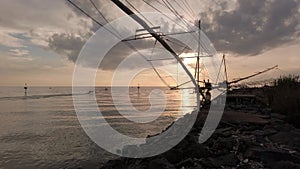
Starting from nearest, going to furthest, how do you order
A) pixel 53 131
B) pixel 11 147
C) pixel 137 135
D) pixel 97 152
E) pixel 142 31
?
pixel 142 31 < pixel 97 152 < pixel 11 147 < pixel 137 135 < pixel 53 131

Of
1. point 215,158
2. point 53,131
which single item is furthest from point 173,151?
point 53,131

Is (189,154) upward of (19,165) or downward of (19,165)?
upward

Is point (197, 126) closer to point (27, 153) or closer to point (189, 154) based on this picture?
point (189, 154)

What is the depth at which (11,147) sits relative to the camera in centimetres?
2103

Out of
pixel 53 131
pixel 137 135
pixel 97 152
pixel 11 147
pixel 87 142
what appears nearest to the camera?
pixel 97 152

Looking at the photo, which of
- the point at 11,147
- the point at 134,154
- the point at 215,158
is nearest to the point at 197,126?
the point at 134,154

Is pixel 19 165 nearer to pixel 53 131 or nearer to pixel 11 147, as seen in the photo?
pixel 11 147

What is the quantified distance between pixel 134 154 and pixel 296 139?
7.31 metres

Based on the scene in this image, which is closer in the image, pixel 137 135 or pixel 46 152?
pixel 46 152

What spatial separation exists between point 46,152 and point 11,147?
3600mm

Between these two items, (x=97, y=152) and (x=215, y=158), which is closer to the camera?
(x=215, y=158)

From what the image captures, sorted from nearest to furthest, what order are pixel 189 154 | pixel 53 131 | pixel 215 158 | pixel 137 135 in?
pixel 215 158, pixel 189 154, pixel 137 135, pixel 53 131

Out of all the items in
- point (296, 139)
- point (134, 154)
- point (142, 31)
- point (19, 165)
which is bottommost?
point (19, 165)

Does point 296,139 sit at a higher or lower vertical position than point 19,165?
higher
